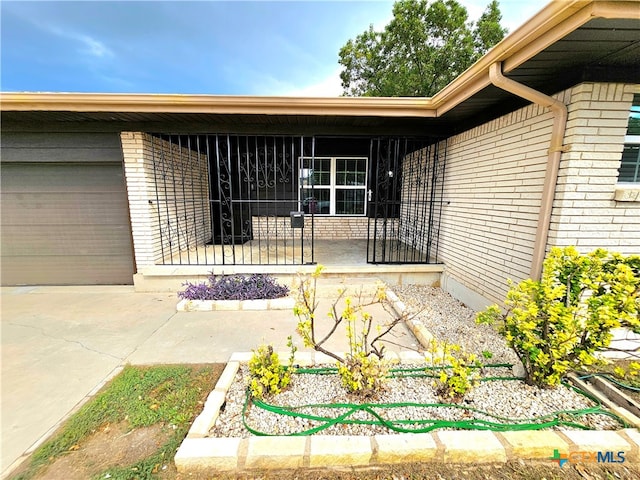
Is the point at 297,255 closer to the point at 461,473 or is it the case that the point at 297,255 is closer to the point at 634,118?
the point at 461,473

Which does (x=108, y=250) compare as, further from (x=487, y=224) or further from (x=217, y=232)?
(x=487, y=224)

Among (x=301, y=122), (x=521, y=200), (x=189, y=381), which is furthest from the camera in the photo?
(x=301, y=122)

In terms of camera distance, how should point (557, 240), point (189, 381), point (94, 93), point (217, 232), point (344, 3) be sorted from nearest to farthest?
1. point (189, 381)
2. point (557, 240)
3. point (94, 93)
4. point (344, 3)
5. point (217, 232)

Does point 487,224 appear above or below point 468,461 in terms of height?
above

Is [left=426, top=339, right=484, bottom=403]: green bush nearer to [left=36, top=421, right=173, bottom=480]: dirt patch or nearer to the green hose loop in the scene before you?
the green hose loop

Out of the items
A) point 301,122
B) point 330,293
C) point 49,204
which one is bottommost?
point 330,293

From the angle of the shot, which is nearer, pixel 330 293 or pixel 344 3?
pixel 330 293

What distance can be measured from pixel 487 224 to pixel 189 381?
364cm

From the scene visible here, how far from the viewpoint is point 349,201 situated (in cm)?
733

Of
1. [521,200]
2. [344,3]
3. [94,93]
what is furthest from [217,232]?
[521,200]

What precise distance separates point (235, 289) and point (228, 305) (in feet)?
0.94

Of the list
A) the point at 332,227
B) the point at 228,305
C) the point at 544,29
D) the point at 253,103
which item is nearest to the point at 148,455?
the point at 228,305

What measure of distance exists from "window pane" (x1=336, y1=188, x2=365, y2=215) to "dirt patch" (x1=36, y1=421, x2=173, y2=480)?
626 cm

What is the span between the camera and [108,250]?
4.36 metres
